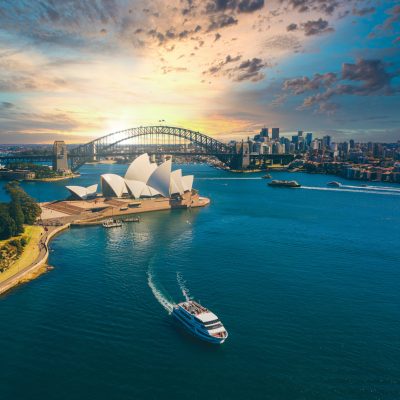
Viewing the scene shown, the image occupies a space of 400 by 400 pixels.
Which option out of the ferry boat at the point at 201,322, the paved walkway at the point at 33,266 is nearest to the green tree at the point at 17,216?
the paved walkway at the point at 33,266

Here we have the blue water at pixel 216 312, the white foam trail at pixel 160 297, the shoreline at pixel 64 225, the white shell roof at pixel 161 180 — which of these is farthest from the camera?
the white shell roof at pixel 161 180

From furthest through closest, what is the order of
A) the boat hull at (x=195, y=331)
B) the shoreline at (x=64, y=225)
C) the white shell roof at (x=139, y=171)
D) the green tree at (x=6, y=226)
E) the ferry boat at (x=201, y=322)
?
the white shell roof at (x=139, y=171), the green tree at (x=6, y=226), the shoreline at (x=64, y=225), the ferry boat at (x=201, y=322), the boat hull at (x=195, y=331)

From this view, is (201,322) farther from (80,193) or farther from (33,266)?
(80,193)

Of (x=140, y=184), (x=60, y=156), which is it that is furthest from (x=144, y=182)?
(x=60, y=156)

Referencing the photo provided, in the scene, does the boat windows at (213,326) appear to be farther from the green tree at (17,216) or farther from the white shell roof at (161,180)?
the white shell roof at (161,180)

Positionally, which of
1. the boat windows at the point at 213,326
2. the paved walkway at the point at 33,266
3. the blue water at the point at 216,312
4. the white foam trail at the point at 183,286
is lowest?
the blue water at the point at 216,312
